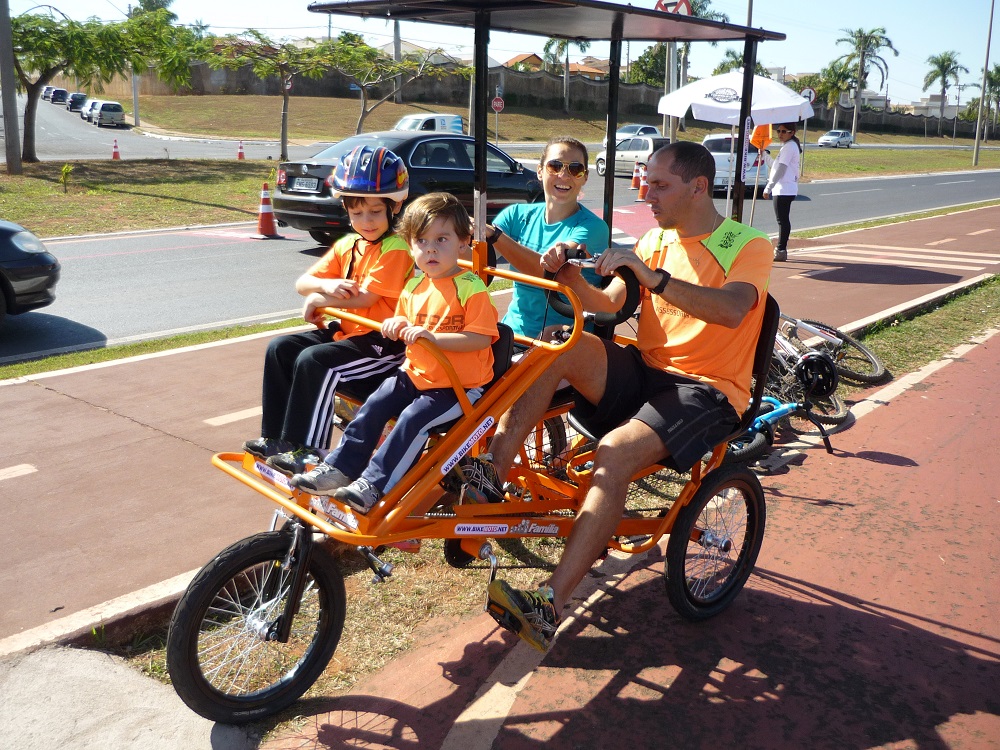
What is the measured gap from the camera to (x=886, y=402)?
21.7 ft

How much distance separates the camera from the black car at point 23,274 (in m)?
7.77

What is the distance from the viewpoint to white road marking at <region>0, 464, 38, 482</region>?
471 cm

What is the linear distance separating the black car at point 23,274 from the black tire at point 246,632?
5.91 m

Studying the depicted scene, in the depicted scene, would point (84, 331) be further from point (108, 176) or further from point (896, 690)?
point (108, 176)

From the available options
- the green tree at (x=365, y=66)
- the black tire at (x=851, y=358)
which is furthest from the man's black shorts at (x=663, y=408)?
the green tree at (x=365, y=66)

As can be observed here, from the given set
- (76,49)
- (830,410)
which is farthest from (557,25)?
(76,49)

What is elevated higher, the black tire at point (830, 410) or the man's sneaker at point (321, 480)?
the man's sneaker at point (321, 480)

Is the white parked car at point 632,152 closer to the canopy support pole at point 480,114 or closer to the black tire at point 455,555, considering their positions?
the canopy support pole at point 480,114

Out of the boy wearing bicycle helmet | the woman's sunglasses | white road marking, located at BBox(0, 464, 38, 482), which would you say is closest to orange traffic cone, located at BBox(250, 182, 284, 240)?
white road marking, located at BBox(0, 464, 38, 482)

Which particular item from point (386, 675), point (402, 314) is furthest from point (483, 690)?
point (402, 314)

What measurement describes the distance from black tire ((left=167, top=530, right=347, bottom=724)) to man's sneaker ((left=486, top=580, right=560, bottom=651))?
0.53 metres

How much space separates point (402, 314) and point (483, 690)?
4.57 ft

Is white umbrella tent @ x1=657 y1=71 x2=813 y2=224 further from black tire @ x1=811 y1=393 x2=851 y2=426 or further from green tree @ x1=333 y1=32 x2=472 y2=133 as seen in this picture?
green tree @ x1=333 y1=32 x2=472 y2=133

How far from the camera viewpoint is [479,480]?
3.31 meters
